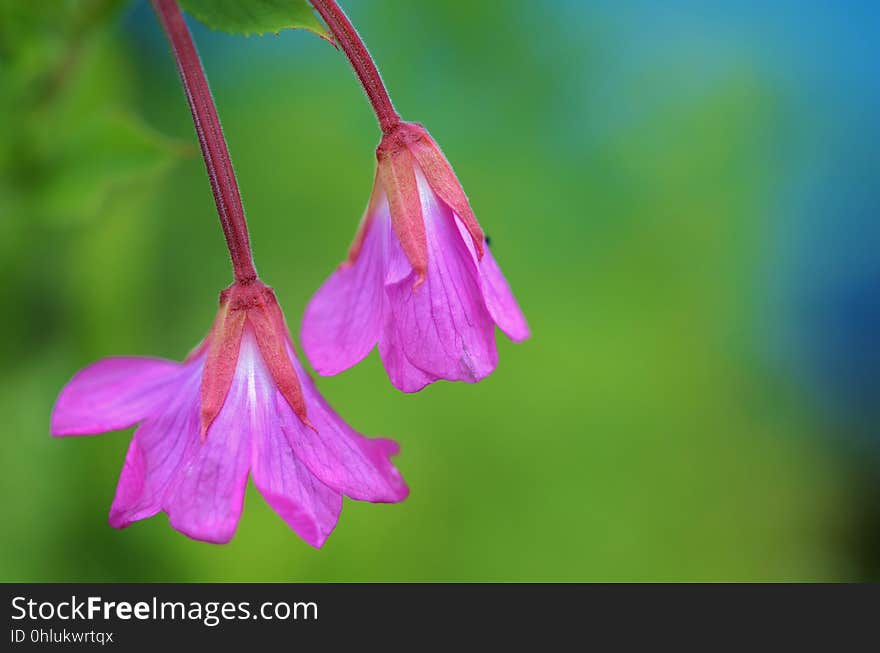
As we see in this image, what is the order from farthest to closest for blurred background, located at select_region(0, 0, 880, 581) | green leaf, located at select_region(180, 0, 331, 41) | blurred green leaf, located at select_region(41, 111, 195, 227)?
blurred background, located at select_region(0, 0, 880, 581), blurred green leaf, located at select_region(41, 111, 195, 227), green leaf, located at select_region(180, 0, 331, 41)

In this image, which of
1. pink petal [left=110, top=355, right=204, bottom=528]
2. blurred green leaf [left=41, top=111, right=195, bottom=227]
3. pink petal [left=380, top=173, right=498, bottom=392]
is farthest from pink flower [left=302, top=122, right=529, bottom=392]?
blurred green leaf [left=41, top=111, right=195, bottom=227]

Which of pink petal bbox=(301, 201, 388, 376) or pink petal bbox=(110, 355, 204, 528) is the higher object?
pink petal bbox=(301, 201, 388, 376)

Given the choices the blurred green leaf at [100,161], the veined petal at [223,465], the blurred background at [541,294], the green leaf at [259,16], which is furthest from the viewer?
the blurred background at [541,294]

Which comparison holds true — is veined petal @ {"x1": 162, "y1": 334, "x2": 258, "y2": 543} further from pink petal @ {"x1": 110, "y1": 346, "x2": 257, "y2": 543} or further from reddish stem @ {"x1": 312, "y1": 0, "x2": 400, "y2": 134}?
reddish stem @ {"x1": 312, "y1": 0, "x2": 400, "y2": 134}

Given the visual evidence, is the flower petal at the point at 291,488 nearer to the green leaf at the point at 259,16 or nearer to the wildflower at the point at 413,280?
the wildflower at the point at 413,280

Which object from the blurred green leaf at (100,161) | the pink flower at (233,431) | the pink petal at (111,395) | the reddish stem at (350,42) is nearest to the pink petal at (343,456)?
the pink flower at (233,431)

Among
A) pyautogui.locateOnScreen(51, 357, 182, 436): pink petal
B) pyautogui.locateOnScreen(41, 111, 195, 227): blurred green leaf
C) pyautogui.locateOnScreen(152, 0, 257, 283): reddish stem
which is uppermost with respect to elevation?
pyautogui.locateOnScreen(41, 111, 195, 227): blurred green leaf
